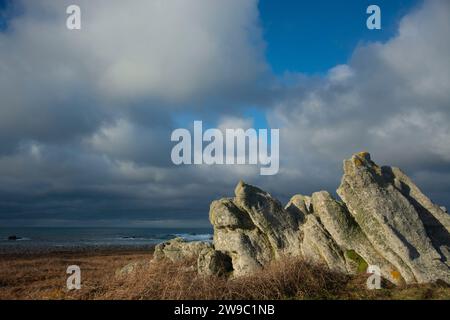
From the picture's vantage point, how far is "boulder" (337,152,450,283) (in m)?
15.1

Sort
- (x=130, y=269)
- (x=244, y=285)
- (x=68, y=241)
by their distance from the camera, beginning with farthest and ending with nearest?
(x=68, y=241), (x=130, y=269), (x=244, y=285)

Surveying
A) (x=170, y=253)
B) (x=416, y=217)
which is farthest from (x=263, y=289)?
(x=170, y=253)

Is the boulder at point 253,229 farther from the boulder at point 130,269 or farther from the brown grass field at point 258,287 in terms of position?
the boulder at point 130,269

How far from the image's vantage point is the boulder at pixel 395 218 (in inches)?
595

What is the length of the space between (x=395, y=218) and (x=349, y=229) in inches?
72.4

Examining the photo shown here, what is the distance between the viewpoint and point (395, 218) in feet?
53.2

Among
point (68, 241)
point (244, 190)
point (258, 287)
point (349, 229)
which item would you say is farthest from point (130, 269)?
point (68, 241)

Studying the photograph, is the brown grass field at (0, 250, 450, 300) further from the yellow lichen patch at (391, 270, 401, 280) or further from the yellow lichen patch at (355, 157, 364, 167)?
the yellow lichen patch at (355, 157, 364, 167)

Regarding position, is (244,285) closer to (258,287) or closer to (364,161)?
(258,287)

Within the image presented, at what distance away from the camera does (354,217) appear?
17062 millimetres
